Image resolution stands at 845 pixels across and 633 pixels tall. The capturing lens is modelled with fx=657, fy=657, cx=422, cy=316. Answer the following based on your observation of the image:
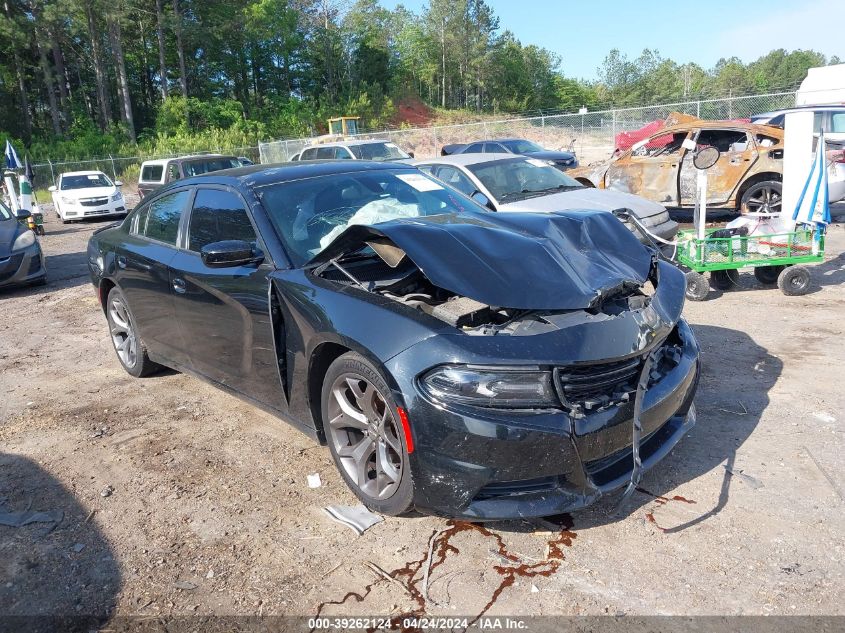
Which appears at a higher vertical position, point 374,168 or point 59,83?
point 59,83

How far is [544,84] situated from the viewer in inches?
3147

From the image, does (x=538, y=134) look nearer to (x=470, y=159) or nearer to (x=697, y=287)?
(x=470, y=159)

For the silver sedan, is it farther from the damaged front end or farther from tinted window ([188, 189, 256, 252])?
the damaged front end

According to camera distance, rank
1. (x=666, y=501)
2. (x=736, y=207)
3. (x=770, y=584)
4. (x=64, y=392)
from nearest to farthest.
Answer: (x=770, y=584), (x=666, y=501), (x=64, y=392), (x=736, y=207)

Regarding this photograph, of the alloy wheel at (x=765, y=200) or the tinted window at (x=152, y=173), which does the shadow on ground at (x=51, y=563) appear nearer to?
the alloy wheel at (x=765, y=200)

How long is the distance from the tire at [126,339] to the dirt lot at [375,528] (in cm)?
45

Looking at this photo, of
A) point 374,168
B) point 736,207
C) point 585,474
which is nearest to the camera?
point 585,474

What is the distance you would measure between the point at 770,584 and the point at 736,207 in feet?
29.7

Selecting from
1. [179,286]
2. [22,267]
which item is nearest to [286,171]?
[179,286]

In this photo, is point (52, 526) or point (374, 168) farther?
point (374, 168)

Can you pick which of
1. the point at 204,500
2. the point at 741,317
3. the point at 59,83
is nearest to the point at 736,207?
the point at 741,317

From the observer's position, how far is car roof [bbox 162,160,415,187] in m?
4.12

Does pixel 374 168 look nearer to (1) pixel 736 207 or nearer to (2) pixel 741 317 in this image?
(2) pixel 741 317

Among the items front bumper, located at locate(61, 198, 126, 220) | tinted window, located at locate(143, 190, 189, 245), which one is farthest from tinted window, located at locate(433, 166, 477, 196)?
front bumper, located at locate(61, 198, 126, 220)
